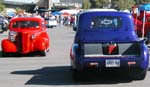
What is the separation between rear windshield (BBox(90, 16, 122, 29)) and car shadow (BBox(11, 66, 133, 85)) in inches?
51.1

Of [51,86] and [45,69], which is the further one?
[45,69]

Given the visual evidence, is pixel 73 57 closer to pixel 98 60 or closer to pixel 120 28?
pixel 98 60

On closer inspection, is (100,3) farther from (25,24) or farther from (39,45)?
(39,45)

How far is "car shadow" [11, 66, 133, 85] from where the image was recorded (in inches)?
501

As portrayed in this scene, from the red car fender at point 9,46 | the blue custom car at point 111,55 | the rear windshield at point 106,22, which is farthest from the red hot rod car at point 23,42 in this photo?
the blue custom car at point 111,55

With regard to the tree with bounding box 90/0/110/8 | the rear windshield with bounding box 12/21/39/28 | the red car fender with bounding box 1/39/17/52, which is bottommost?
the tree with bounding box 90/0/110/8

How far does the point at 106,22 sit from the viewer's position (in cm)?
1386

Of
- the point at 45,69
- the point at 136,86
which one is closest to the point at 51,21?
the point at 45,69

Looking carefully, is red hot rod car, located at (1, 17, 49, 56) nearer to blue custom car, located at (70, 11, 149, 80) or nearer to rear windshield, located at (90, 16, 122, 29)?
rear windshield, located at (90, 16, 122, 29)

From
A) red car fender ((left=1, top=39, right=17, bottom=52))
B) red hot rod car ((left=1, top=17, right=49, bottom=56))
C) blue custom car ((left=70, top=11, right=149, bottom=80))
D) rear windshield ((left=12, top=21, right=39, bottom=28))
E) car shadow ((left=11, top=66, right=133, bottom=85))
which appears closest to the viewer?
blue custom car ((left=70, top=11, right=149, bottom=80))

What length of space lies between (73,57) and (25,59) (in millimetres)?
7247

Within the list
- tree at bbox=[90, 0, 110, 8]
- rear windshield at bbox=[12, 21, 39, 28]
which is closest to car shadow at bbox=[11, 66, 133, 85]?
rear windshield at bbox=[12, 21, 39, 28]

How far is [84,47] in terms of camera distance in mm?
12367

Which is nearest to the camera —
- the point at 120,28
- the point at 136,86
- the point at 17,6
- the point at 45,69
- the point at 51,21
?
the point at 136,86
